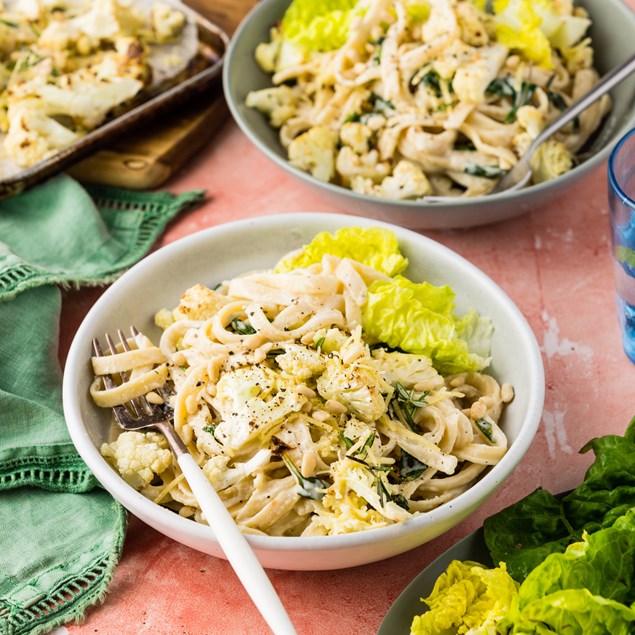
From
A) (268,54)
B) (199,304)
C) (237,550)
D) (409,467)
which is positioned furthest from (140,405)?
(268,54)

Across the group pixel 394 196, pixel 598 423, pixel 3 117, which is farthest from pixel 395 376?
pixel 3 117

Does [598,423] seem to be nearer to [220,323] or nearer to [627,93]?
[220,323]

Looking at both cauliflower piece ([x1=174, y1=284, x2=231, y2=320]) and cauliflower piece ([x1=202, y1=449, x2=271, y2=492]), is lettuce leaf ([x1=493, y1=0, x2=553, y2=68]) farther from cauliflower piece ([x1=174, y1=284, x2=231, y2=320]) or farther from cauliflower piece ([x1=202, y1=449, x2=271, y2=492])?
cauliflower piece ([x1=202, y1=449, x2=271, y2=492])

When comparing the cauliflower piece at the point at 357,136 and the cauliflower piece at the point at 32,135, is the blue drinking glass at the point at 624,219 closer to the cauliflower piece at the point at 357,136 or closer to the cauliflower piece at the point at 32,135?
the cauliflower piece at the point at 357,136

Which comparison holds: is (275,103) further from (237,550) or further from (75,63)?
(237,550)

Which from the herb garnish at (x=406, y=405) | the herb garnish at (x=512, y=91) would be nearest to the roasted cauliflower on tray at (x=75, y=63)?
the herb garnish at (x=512, y=91)

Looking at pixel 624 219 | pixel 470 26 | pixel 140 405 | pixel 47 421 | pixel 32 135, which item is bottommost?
pixel 47 421

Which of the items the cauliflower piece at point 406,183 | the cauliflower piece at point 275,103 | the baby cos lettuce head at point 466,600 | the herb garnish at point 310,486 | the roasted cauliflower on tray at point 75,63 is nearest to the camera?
the baby cos lettuce head at point 466,600
